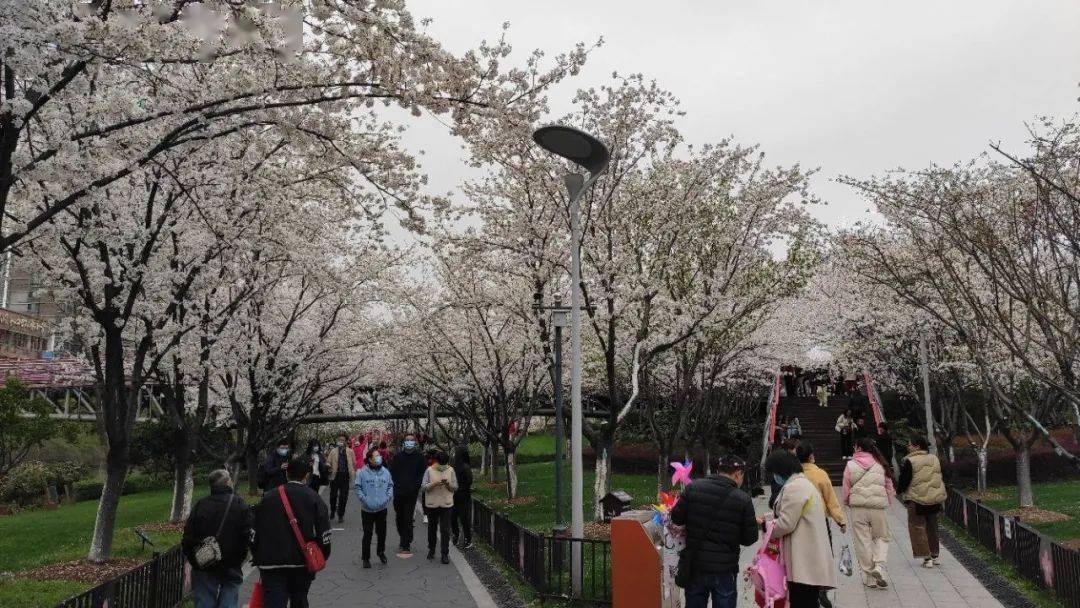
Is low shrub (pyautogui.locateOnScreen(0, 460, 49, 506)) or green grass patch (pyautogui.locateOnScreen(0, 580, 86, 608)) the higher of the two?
green grass patch (pyautogui.locateOnScreen(0, 580, 86, 608))

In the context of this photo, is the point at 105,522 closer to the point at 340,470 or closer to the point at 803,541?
the point at 340,470

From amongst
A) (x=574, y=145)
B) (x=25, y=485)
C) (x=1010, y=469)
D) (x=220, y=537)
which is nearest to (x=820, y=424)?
(x=1010, y=469)

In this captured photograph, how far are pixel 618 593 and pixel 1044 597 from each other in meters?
5.40

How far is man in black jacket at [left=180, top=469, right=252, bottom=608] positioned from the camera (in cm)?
704

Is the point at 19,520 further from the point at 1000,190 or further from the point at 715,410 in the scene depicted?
the point at 1000,190

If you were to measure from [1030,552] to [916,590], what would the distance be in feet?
5.04

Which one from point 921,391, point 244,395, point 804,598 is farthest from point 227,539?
point 921,391

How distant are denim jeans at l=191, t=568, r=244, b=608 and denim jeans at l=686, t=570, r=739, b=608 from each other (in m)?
4.15

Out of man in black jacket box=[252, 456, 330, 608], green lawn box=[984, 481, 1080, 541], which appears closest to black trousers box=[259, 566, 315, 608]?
man in black jacket box=[252, 456, 330, 608]

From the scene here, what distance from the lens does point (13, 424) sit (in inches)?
1016

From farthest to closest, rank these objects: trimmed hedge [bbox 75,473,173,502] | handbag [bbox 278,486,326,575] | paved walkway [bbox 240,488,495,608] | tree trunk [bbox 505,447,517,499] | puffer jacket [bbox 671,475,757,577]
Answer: trimmed hedge [bbox 75,473,173,502], tree trunk [bbox 505,447,517,499], paved walkway [bbox 240,488,495,608], handbag [bbox 278,486,326,575], puffer jacket [bbox 671,475,757,577]

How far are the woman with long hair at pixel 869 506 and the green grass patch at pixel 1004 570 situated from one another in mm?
1654

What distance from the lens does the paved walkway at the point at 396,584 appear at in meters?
9.55

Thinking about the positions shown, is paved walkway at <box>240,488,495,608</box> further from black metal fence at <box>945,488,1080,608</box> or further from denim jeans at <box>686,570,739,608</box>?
black metal fence at <box>945,488,1080,608</box>
